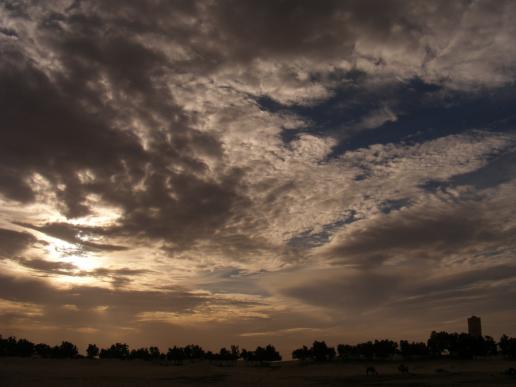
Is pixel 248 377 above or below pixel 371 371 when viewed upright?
below

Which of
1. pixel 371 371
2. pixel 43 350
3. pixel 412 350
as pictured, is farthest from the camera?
pixel 43 350

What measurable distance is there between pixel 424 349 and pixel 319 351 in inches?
1094

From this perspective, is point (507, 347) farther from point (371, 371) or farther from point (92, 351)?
point (92, 351)

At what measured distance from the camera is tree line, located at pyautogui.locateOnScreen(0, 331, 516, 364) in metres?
109

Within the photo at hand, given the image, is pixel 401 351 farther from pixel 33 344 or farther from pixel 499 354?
pixel 33 344

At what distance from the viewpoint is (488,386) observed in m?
54.2

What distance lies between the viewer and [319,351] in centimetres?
13162

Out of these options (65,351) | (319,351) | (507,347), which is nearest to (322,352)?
(319,351)

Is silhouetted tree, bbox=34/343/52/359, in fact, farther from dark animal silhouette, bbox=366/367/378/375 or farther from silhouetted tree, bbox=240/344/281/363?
dark animal silhouette, bbox=366/367/378/375

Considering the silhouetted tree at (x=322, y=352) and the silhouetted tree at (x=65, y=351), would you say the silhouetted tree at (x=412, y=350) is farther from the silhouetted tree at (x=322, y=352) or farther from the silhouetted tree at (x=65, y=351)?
the silhouetted tree at (x=65, y=351)

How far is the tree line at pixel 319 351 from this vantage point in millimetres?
109438

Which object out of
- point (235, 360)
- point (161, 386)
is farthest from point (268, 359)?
point (161, 386)

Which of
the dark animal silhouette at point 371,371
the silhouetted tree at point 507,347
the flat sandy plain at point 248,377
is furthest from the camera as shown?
the silhouetted tree at point 507,347

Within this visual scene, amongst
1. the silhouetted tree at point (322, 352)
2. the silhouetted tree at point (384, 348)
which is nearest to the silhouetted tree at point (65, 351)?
the silhouetted tree at point (322, 352)
